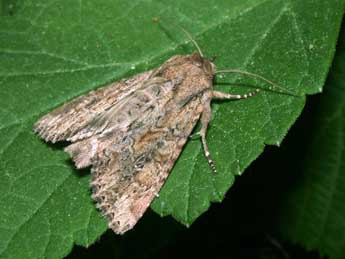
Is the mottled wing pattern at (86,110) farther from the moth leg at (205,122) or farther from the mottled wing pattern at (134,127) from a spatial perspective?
the moth leg at (205,122)

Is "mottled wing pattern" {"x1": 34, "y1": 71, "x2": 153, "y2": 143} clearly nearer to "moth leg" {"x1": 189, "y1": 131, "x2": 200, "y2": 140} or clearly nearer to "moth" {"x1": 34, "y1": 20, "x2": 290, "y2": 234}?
"moth" {"x1": 34, "y1": 20, "x2": 290, "y2": 234}

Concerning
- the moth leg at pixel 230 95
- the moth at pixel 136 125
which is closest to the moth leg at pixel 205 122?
the moth at pixel 136 125

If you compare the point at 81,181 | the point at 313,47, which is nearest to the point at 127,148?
the point at 81,181

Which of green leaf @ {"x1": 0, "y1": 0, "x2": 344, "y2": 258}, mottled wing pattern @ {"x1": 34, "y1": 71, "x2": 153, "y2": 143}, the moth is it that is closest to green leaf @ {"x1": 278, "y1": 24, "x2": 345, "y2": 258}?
green leaf @ {"x1": 0, "y1": 0, "x2": 344, "y2": 258}

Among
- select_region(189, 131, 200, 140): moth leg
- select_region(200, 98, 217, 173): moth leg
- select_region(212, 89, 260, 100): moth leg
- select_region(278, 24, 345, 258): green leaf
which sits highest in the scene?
select_region(212, 89, 260, 100): moth leg

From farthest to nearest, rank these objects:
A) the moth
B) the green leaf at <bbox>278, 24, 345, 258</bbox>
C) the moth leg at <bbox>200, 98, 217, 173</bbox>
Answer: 1. the green leaf at <bbox>278, 24, 345, 258</bbox>
2. the moth
3. the moth leg at <bbox>200, 98, 217, 173</bbox>

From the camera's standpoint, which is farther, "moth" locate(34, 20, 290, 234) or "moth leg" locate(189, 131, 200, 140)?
"moth leg" locate(189, 131, 200, 140)

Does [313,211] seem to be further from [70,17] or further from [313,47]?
[70,17]
